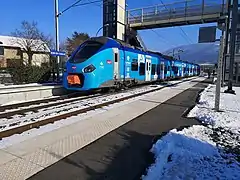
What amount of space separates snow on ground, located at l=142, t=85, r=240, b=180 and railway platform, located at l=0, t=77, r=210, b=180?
11.9 inches

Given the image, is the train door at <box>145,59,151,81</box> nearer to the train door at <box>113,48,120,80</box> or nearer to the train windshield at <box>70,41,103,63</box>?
the train door at <box>113,48,120,80</box>

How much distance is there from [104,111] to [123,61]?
609 cm

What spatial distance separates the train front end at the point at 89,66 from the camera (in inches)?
459

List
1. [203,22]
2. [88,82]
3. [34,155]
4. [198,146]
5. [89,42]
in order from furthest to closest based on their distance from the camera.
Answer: [203,22] < [89,42] < [88,82] < [198,146] < [34,155]

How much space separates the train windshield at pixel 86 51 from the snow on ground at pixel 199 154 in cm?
743

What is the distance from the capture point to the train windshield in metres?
12.0

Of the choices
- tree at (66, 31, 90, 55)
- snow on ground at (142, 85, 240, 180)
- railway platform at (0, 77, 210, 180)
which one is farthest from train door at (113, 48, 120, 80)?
tree at (66, 31, 90, 55)

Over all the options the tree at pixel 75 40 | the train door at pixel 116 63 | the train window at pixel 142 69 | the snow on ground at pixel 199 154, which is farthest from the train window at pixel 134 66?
the tree at pixel 75 40

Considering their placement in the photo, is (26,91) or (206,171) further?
(26,91)

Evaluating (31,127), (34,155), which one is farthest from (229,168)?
(31,127)

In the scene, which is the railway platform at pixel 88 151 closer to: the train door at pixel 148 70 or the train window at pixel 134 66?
the train window at pixel 134 66

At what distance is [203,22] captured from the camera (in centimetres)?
2569

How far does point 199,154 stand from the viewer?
435 cm

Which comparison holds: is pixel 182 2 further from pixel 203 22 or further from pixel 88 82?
pixel 88 82
